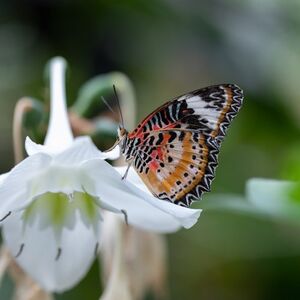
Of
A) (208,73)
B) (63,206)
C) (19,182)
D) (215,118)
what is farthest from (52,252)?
(208,73)

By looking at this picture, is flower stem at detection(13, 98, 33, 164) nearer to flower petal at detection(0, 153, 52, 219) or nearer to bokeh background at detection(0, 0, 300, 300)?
flower petal at detection(0, 153, 52, 219)

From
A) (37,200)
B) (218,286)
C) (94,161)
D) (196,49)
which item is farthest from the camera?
(196,49)

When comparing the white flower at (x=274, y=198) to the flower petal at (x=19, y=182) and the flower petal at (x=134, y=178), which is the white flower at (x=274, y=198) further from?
the flower petal at (x=19, y=182)

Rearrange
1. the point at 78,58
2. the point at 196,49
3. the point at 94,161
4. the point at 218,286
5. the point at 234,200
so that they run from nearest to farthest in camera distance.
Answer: the point at 94,161 < the point at 234,200 < the point at 218,286 < the point at 78,58 < the point at 196,49

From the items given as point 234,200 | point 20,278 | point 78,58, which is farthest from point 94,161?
point 78,58

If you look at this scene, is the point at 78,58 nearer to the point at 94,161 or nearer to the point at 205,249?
the point at 205,249

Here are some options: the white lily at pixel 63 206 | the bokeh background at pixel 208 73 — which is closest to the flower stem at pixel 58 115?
the white lily at pixel 63 206

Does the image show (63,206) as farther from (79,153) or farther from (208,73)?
(208,73)

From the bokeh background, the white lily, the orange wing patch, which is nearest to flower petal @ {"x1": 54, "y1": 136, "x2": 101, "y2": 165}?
the white lily
